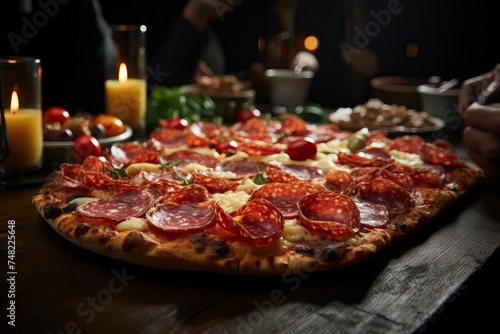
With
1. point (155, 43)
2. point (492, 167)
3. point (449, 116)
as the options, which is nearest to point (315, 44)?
point (155, 43)

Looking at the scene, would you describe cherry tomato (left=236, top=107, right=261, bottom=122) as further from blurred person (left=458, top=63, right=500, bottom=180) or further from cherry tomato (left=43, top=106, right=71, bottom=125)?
blurred person (left=458, top=63, right=500, bottom=180)

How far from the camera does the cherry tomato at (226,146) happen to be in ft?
6.91

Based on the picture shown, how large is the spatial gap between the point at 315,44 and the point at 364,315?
196 inches

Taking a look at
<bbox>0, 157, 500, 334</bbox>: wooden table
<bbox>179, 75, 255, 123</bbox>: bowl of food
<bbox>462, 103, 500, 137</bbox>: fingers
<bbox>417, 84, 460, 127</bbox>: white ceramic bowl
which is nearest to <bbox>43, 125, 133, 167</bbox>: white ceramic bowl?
<bbox>0, 157, 500, 334</bbox>: wooden table

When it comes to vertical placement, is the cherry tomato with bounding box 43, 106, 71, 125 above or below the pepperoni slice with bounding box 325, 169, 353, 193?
above

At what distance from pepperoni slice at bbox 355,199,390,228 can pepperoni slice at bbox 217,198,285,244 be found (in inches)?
10.3

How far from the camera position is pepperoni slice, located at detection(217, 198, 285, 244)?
48.9 inches

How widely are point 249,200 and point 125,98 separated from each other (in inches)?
50.6

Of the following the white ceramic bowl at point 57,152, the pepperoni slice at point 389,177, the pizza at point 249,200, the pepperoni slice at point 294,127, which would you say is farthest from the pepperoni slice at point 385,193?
the white ceramic bowl at point 57,152

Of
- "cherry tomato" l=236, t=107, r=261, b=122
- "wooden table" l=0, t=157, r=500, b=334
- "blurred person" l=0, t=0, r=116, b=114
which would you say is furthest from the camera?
"blurred person" l=0, t=0, r=116, b=114

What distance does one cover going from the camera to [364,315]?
1059 mm

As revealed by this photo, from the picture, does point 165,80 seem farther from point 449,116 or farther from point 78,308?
point 78,308

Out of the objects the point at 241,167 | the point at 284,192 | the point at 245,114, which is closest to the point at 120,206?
the point at 284,192

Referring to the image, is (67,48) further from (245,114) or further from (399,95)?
(399,95)
